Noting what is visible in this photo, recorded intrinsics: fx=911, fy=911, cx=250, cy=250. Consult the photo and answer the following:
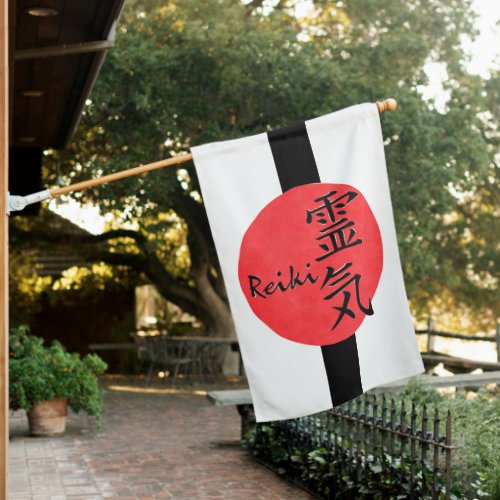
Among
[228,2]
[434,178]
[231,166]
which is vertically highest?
[228,2]

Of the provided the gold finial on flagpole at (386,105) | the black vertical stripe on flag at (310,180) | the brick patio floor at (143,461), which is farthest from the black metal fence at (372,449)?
the gold finial on flagpole at (386,105)

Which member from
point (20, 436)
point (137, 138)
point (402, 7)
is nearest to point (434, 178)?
point (402, 7)

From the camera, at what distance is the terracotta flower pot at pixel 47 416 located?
1052 cm

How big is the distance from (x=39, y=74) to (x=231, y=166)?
4.58 meters

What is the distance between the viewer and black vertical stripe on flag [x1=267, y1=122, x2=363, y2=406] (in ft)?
14.8

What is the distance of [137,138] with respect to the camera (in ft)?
48.5

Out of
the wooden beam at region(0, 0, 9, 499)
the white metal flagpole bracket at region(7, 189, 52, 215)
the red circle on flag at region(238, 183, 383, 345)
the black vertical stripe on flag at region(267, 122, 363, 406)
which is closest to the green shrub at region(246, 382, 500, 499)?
the black vertical stripe on flag at region(267, 122, 363, 406)

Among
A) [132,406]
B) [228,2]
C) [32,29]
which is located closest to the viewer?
[32,29]

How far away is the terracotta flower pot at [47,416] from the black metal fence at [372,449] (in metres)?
2.84

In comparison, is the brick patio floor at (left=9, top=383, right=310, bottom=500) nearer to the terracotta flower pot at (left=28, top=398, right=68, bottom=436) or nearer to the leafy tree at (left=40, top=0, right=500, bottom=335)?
the terracotta flower pot at (left=28, top=398, right=68, bottom=436)

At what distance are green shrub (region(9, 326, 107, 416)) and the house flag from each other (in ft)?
20.4

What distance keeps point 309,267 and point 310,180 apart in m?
0.45

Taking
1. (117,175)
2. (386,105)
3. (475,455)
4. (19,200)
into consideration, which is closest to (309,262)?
(386,105)

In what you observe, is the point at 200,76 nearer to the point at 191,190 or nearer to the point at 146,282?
the point at 191,190
